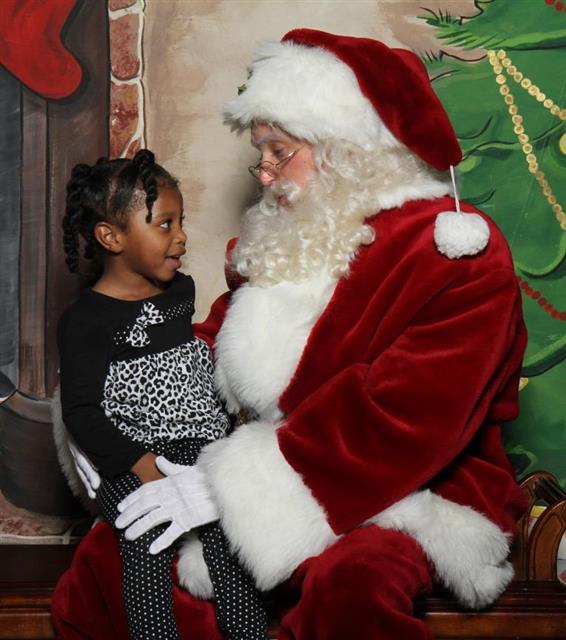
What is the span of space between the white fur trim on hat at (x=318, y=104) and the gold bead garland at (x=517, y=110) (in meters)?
1.05

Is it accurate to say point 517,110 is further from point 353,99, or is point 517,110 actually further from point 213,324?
point 213,324

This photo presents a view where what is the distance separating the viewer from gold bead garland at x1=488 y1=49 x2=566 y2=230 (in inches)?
134

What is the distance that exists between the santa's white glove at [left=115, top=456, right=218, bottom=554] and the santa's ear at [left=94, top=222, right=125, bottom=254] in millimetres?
612

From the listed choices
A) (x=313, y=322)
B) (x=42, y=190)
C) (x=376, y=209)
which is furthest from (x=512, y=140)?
(x=42, y=190)

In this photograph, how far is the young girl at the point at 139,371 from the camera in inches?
90.3

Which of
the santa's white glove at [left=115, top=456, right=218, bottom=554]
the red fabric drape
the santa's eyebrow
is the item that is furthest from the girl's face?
the red fabric drape

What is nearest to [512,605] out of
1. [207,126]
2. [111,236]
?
[111,236]

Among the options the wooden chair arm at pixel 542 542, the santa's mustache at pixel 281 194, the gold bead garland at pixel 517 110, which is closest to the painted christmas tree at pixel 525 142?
the gold bead garland at pixel 517 110

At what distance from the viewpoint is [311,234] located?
2.50m

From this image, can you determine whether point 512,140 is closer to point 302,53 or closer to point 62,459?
point 302,53

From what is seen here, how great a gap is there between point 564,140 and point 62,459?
198cm

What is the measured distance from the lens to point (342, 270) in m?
2.46

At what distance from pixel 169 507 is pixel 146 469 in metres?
0.13

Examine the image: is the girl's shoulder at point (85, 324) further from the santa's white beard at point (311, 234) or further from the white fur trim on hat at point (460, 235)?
the white fur trim on hat at point (460, 235)
